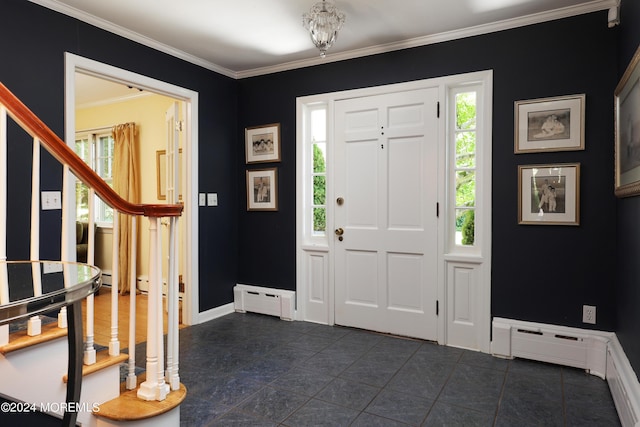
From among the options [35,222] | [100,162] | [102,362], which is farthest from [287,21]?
[100,162]

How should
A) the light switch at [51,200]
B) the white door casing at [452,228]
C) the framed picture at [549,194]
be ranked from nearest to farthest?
1. the light switch at [51,200]
2. the framed picture at [549,194]
3. the white door casing at [452,228]

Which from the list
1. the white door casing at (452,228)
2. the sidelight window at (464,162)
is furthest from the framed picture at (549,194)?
the sidelight window at (464,162)

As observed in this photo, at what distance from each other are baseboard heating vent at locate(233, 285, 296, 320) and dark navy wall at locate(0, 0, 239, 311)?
0.13m

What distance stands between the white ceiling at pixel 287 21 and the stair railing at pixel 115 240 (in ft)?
5.02

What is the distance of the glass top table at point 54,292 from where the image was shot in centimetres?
94

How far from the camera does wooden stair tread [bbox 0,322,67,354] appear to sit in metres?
1.65

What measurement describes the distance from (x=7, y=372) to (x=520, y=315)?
10.2ft

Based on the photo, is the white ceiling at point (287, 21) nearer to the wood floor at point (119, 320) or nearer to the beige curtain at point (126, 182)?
the beige curtain at point (126, 182)

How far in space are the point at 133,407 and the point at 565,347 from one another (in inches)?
108

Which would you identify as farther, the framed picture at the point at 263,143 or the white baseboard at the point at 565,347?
the framed picture at the point at 263,143

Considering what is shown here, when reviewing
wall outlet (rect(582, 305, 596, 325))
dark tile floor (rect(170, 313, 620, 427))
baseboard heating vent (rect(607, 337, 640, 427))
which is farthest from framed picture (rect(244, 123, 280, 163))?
baseboard heating vent (rect(607, 337, 640, 427))

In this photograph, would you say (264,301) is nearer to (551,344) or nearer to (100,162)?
(551,344)

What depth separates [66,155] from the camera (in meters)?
1.71

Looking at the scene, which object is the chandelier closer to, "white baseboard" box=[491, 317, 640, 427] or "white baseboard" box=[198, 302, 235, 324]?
"white baseboard" box=[491, 317, 640, 427]
